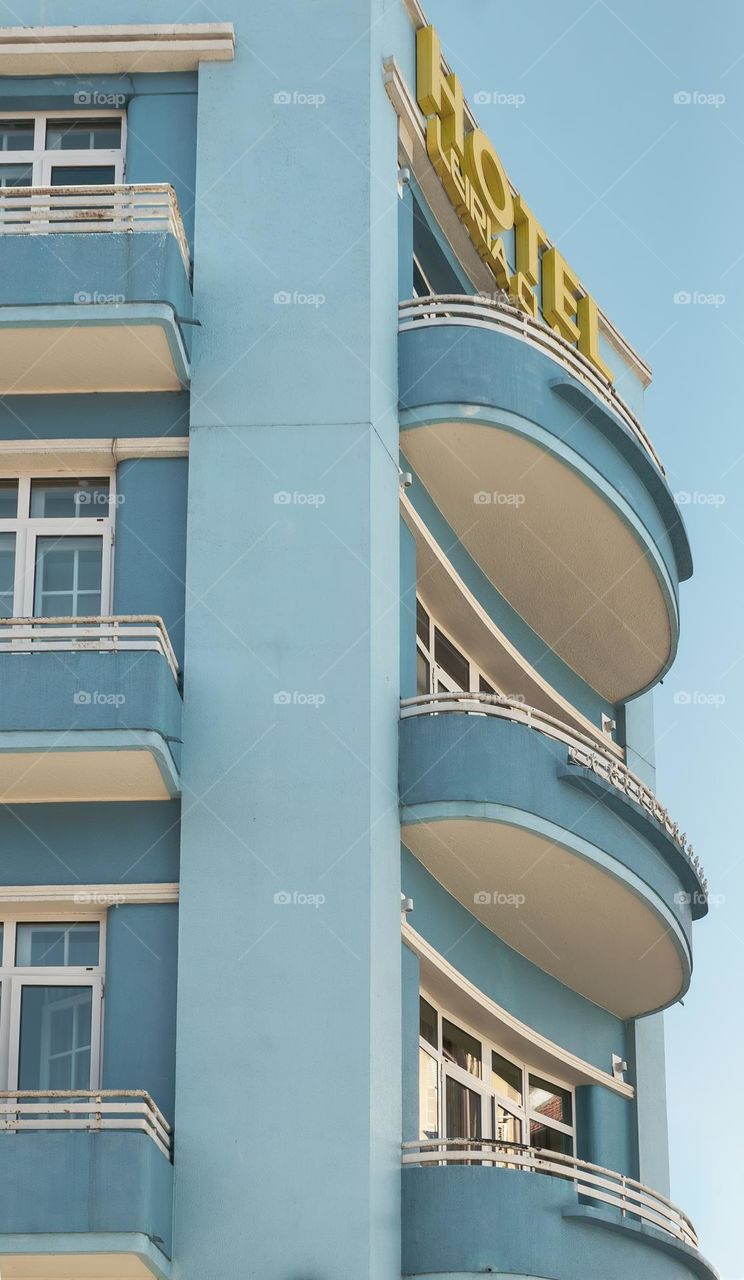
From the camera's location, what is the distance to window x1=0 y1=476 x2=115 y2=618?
20531mm

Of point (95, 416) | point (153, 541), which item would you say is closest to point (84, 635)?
point (153, 541)

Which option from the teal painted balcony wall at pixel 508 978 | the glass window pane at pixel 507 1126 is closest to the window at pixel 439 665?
the teal painted balcony wall at pixel 508 978

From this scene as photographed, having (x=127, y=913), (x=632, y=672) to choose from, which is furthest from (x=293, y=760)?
(x=632, y=672)

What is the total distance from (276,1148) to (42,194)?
9.18 metres

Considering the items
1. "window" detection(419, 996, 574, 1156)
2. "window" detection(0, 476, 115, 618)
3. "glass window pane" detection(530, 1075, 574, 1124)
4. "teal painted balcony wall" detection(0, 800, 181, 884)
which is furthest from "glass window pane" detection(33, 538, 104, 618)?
"glass window pane" detection(530, 1075, 574, 1124)

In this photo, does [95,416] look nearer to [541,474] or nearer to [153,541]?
[153,541]

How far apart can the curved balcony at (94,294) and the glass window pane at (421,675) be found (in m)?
4.08

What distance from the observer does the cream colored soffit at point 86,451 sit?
20547mm

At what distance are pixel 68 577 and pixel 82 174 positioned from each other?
443cm

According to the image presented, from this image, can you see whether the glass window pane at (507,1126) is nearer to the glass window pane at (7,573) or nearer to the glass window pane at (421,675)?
the glass window pane at (421,675)

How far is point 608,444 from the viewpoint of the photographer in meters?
23.4

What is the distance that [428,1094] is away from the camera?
70.0ft

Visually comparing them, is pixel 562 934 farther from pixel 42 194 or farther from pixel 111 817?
pixel 42 194

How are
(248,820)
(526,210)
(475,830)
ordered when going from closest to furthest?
(248,820) → (475,830) → (526,210)
